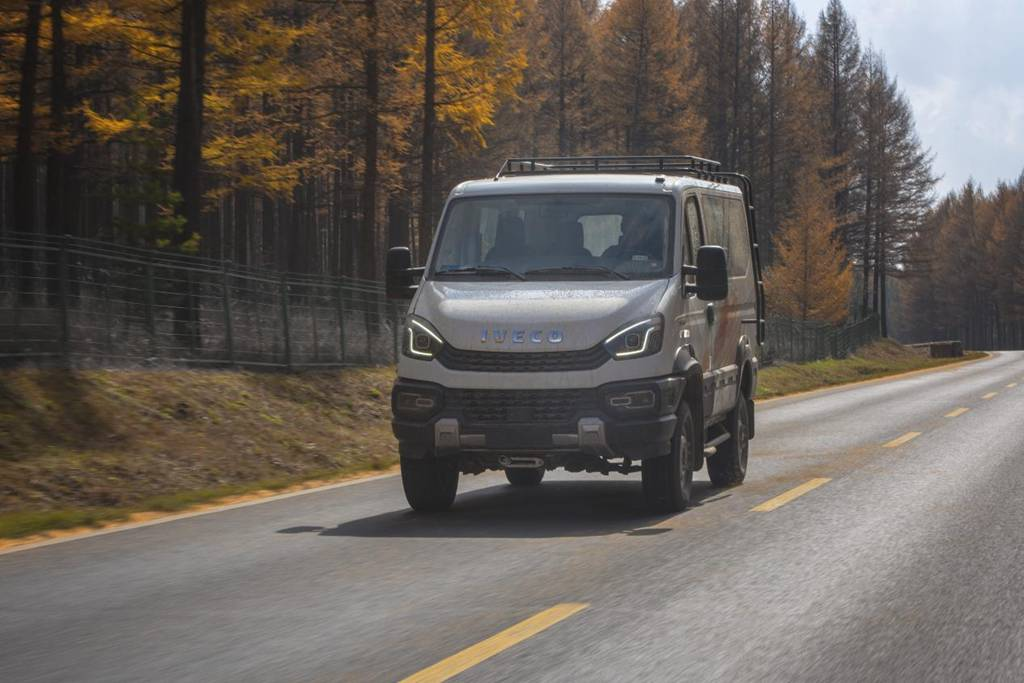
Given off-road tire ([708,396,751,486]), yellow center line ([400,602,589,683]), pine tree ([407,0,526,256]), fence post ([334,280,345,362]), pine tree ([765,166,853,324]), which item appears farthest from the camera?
pine tree ([765,166,853,324])

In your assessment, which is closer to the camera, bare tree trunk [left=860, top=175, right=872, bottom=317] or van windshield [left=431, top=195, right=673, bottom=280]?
van windshield [left=431, top=195, right=673, bottom=280]

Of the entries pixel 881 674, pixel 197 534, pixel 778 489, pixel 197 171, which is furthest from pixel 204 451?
pixel 881 674

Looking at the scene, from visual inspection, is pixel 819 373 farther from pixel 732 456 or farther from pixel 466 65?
pixel 732 456

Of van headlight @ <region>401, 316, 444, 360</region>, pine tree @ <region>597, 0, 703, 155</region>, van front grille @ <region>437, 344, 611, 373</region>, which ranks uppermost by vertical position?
pine tree @ <region>597, 0, 703, 155</region>

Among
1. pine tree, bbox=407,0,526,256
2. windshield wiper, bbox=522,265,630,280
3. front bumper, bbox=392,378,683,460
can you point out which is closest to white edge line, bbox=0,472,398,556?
front bumper, bbox=392,378,683,460

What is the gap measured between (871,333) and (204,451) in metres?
57.7

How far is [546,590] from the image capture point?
7266 mm

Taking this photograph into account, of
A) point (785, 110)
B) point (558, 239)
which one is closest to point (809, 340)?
point (785, 110)

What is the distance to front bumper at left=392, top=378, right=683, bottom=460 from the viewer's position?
9508 mm

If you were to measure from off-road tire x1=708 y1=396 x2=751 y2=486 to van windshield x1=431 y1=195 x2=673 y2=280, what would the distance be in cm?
258

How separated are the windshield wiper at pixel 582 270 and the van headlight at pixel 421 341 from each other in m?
0.91

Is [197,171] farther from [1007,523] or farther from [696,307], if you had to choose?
[1007,523]

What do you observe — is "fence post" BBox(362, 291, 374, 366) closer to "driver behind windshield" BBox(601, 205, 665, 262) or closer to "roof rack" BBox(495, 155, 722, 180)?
"roof rack" BBox(495, 155, 722, 180)

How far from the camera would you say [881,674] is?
18.0ft
